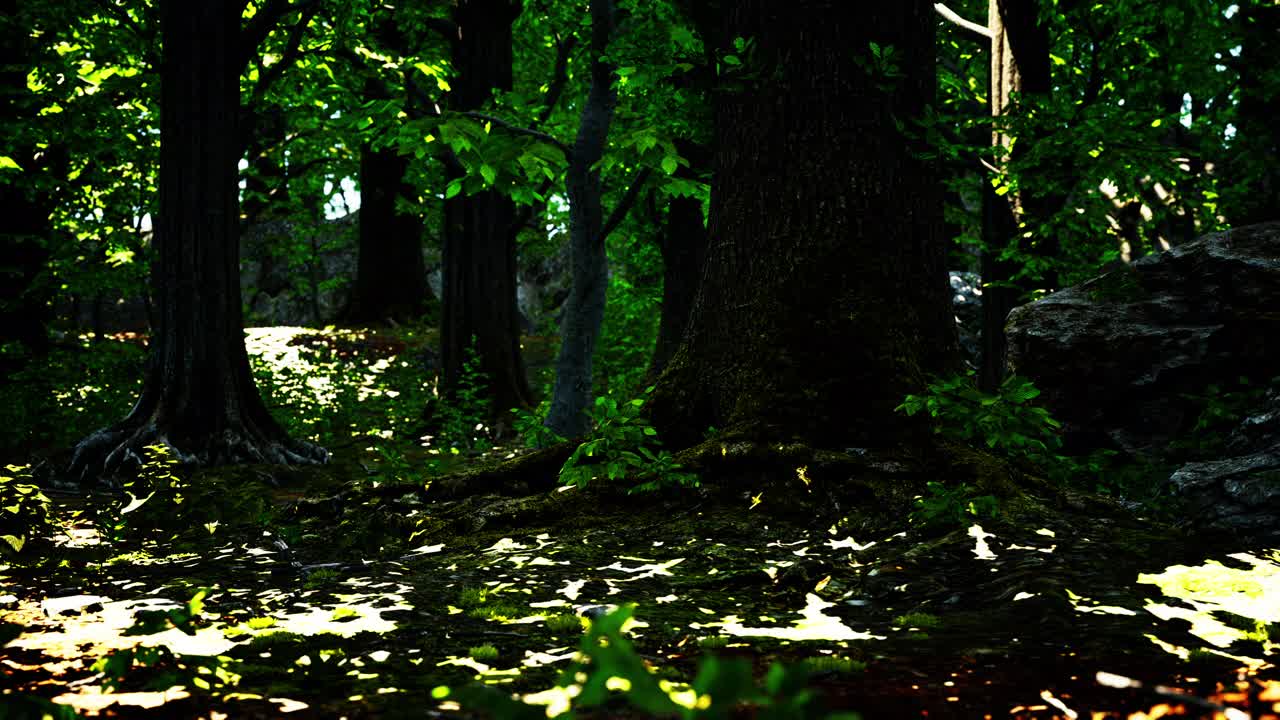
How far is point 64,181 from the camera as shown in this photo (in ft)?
47.6

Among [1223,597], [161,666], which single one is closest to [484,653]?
[161,666]

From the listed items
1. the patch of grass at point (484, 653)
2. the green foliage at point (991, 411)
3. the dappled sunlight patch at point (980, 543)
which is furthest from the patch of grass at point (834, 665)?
the green foliage at point (991, 411)

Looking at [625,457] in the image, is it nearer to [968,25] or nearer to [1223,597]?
[1223,597]

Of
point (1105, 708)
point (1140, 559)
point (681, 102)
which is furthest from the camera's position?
point (681, 102)

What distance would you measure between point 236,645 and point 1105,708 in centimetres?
299

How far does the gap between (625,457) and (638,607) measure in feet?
5.76

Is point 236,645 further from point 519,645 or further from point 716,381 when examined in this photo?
point 716,381

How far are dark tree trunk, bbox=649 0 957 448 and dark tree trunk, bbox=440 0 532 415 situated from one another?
844 cm

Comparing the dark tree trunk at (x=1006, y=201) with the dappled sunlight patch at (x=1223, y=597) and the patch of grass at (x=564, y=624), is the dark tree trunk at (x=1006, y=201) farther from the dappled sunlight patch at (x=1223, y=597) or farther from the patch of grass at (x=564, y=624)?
the patch of grass at (x=564, y=624)

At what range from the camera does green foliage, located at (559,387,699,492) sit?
18.4 feet

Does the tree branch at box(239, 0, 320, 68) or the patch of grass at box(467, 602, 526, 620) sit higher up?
the tree branch at box(239, 0, 320, 68)

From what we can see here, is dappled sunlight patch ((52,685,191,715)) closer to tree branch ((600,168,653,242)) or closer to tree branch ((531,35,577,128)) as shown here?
tree branch ((600,168,653,242))

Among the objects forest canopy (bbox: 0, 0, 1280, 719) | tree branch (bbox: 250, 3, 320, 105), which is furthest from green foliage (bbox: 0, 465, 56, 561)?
tree branch (bbox: 250, 3, 320, 105)

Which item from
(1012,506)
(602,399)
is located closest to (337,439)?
(602,399)
